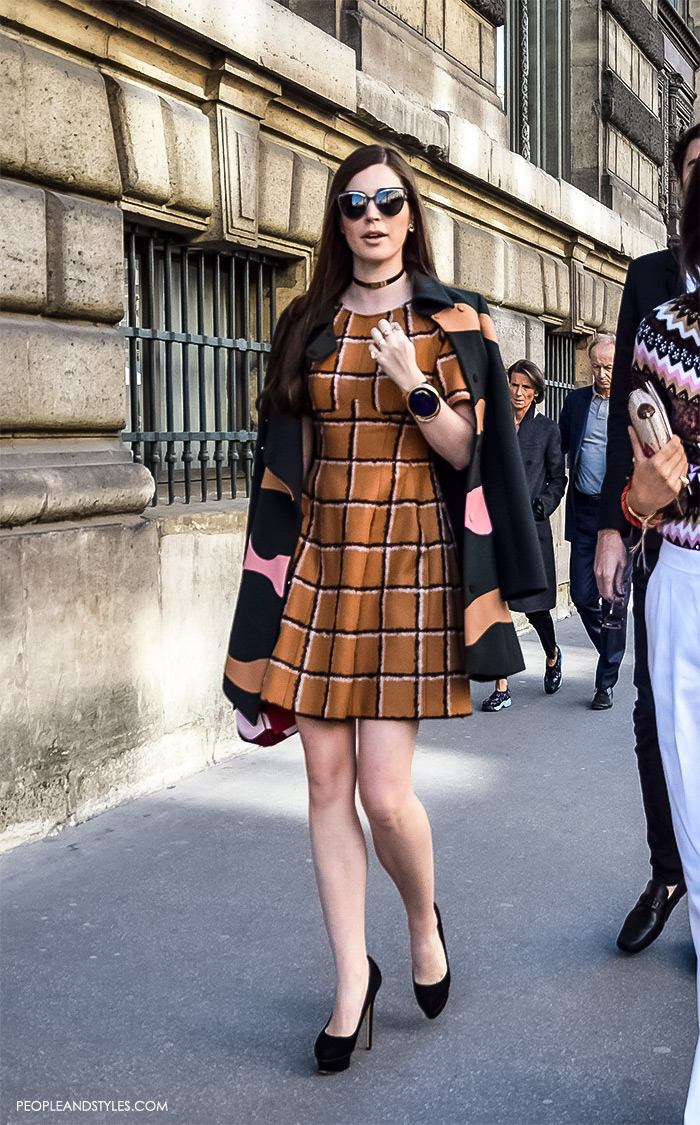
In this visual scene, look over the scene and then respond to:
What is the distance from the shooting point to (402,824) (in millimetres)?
2803

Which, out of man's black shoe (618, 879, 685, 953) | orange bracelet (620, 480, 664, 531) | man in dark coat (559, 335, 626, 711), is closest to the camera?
orange bracelet (620, 480, 664, 531)

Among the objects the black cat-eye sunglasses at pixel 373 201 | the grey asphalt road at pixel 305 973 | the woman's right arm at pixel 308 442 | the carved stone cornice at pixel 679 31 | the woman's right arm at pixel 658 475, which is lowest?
the grey asphalt road at pixel 305 973

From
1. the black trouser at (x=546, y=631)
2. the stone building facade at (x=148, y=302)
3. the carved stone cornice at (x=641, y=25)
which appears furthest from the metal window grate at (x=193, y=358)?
the carved stone cornice at (x=641, y=25)

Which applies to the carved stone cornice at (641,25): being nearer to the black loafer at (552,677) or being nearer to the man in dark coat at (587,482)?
the man in dark coat at (587,482)

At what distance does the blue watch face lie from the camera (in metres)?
2.62

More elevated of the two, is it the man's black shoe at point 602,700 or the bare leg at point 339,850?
the bare leg at point 339,850

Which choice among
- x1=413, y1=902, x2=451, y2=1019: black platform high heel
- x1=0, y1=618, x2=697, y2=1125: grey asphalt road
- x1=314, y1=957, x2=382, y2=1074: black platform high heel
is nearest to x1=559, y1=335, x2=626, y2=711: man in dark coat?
x1=0, y1=618, x2=697, y2=1125: grey asphalt road

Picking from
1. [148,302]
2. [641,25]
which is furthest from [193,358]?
[641,25]

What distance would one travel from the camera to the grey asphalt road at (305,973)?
Answer: 2.65 meters

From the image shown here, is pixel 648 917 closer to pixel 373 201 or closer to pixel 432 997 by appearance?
pixel 432 997

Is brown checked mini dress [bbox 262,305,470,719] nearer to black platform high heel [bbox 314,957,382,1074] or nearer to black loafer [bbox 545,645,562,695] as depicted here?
black platform high heel [bbox 314,957,382,1074]

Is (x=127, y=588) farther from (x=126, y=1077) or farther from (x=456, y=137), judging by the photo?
(x=456, y=137)

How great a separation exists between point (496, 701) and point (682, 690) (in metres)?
4.35

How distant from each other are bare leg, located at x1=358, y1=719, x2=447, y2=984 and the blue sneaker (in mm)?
3699
